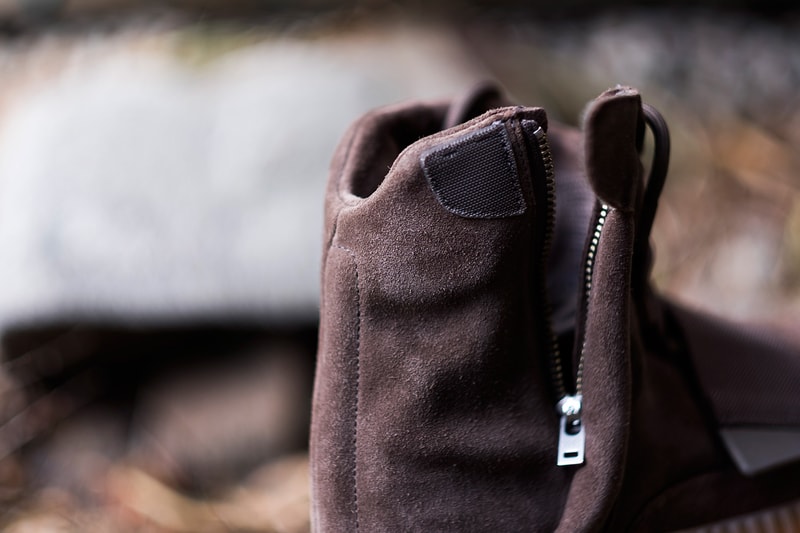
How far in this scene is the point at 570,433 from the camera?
1.12 feet

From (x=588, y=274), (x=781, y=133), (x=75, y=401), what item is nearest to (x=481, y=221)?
(x=588, y=274)

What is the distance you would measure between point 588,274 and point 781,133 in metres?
0.69

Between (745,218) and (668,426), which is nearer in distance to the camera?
(668,426)

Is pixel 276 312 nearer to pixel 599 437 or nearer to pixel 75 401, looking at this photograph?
pixel 75 401

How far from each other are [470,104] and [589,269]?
4.9 inches

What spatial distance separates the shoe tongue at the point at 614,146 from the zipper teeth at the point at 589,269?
2 cm

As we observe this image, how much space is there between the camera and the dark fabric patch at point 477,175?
0.29 meters

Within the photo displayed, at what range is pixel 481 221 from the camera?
0.98 feet

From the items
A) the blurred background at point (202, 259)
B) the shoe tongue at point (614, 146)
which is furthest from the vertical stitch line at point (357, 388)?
the blurred background at point (202, 259)

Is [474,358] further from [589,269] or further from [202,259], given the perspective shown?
[202,259]

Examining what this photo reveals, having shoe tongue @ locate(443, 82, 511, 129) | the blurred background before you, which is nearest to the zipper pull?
shoe tongue @ locate(443, 82, 511, 129)

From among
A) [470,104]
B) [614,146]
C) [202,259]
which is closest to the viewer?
[614,146]

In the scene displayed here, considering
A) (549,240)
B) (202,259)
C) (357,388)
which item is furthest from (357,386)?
(202,259)

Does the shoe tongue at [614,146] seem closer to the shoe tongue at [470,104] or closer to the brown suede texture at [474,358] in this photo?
the brown suede texture at [474,358]
